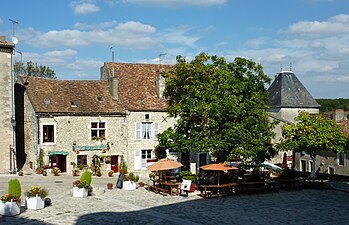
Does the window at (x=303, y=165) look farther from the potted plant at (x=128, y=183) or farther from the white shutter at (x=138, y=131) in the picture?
the potted plant at (x=128, y=183)

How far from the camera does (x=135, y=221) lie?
48.6 ft

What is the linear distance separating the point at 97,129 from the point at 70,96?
3225 millimetres

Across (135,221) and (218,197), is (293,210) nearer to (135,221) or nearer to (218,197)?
(218,197)

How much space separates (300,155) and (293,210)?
743 inches

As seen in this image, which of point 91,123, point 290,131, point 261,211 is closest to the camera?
point 261,211

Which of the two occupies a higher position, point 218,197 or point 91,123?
point 91,123

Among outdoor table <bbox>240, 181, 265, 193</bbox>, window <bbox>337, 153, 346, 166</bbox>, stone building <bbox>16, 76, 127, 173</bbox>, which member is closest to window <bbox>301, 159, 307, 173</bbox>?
window <bbox>337, 153, 346, 166</bbox>

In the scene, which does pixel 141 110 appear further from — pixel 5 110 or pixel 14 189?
pixel 14 189

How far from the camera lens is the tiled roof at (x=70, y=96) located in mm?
29670

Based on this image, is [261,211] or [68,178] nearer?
[261,211]

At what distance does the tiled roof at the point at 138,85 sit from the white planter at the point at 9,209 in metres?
16.6

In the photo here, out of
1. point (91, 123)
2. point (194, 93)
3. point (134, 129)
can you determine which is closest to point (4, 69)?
point (91, 123)

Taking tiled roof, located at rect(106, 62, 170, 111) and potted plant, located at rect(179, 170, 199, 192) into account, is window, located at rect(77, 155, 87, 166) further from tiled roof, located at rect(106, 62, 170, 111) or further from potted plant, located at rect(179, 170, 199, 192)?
potted plant, located at rect(179, 170, 199, 192)

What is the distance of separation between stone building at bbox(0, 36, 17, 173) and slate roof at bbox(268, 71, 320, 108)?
28.0 m
